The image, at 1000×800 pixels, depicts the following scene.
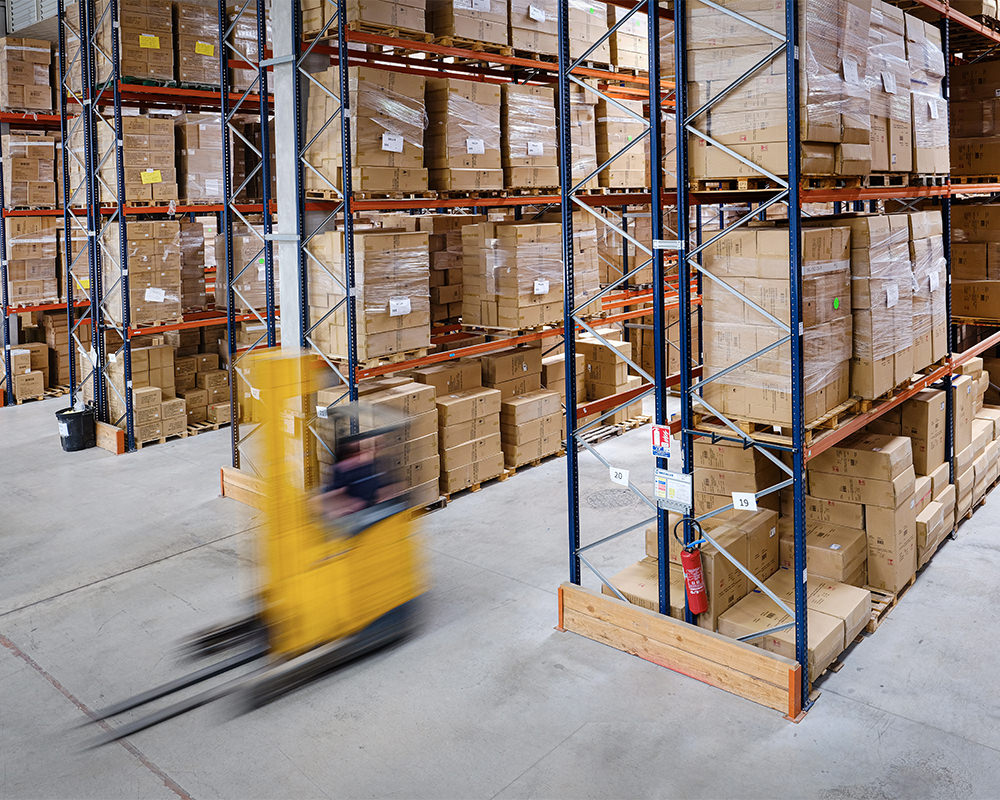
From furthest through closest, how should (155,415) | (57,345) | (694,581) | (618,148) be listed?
1. (57,345)
2. (155,415)
3. (618,148)
4. (694,581)

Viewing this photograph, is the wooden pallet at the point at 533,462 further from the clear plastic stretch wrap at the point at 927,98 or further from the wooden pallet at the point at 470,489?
the clear plastic stretch wrap at the point at 927,98

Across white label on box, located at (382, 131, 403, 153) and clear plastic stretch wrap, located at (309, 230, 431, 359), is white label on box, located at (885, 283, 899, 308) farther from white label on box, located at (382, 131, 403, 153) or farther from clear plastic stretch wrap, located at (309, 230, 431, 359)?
white label on box, located at (382, 131, 403, 153)

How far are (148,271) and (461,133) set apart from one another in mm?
4528

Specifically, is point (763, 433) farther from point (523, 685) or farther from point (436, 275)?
point (436, 275)

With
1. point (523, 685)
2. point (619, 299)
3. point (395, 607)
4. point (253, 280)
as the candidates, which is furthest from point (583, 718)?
point (253, 280)

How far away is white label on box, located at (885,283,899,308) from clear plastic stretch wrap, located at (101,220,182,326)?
8.29 meters

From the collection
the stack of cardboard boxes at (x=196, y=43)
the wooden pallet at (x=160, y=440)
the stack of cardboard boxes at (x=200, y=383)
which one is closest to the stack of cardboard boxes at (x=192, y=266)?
the stack of cardboard boxes at (x=200, y=383)

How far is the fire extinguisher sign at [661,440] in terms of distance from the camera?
535cm

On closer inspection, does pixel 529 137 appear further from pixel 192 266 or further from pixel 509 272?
pixel 192 266

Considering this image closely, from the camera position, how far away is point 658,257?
5.22 m

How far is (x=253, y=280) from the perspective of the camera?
11.7m

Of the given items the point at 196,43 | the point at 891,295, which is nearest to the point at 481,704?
the point at 891,295

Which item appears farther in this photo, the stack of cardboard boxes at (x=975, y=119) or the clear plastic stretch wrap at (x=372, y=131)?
the stack of cardboard boxes at (x=975, y=119)

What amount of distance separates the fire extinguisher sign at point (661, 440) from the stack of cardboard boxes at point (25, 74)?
12.4m
